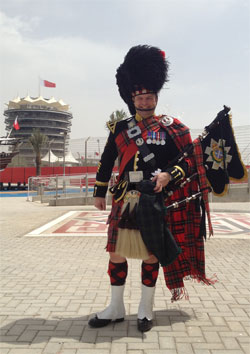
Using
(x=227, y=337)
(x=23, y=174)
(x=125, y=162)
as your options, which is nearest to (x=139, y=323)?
(x=227, y=337)

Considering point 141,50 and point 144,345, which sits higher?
point 141,50

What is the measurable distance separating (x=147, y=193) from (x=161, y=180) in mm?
158

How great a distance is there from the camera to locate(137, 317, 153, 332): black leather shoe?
2709 millimetres

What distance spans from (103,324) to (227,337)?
41.2 inches

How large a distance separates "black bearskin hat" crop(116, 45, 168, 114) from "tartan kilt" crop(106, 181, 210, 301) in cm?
100

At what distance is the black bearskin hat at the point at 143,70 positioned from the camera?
9.62ft

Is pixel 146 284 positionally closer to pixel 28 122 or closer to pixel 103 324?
pixel 103 324

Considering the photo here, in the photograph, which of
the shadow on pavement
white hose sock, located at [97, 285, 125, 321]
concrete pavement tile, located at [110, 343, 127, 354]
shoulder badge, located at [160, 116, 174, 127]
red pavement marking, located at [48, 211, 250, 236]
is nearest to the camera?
concrete pavement tile, located at [110, 343, 127, 354]

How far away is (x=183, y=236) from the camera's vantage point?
2955mm

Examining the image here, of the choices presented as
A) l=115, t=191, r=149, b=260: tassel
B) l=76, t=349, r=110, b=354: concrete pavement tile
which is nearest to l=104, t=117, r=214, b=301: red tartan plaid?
l=115, t=191, r=149, b=260: tassel

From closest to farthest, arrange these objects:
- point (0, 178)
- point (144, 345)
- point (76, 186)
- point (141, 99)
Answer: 1. point (144, 345)
2. point (141, 99)
3. point (76, 186)
4. point (0, 178)

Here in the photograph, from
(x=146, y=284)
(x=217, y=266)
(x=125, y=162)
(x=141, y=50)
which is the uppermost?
(x=141, y=50)

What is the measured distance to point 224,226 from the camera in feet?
28.0

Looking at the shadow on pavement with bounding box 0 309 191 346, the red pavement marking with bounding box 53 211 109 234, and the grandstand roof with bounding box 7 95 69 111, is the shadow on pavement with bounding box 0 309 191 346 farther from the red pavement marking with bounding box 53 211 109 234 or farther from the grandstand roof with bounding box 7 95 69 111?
the grandstand roof with bounding box 7 95 69 111
